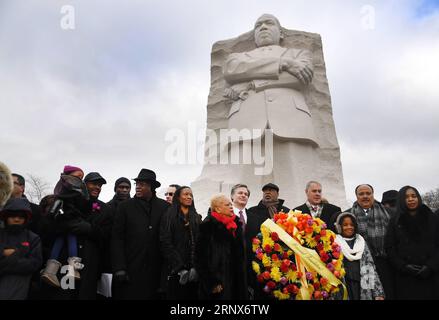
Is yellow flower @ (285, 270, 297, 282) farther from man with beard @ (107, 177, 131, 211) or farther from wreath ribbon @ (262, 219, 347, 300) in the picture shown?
man with beard @ (107, 177, 131, 211)

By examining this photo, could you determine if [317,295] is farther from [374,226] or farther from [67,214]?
[67,214]

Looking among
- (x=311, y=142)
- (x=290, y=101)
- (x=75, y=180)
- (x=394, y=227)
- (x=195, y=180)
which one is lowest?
(x=394, y=227)

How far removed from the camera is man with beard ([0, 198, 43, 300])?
2.82 meters

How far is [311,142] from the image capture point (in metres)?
7.24

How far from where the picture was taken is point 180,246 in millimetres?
3273

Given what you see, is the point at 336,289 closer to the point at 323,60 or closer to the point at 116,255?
the point at 116,255

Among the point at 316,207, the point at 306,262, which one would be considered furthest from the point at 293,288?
the point at 316,207

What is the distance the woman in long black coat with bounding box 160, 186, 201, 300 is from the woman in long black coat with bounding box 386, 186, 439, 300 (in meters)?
1.59

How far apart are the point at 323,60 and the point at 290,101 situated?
162 cm

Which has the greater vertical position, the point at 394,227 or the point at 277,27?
the point at 277,27

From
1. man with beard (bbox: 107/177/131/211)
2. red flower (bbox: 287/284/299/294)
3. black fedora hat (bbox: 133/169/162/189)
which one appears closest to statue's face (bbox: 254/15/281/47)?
man with beard (bbox: 107/177/131/211)

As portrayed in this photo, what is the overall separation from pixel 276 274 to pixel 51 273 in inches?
60.5

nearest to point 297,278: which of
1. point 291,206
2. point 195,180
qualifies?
point 291,206

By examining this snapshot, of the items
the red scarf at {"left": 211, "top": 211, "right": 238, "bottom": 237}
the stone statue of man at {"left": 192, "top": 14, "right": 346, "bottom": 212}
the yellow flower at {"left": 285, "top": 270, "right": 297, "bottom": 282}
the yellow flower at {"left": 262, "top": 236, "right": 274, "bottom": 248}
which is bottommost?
the yellow flower at {"left": 285, "top": 270, "right": 297, "bottom": 282}
